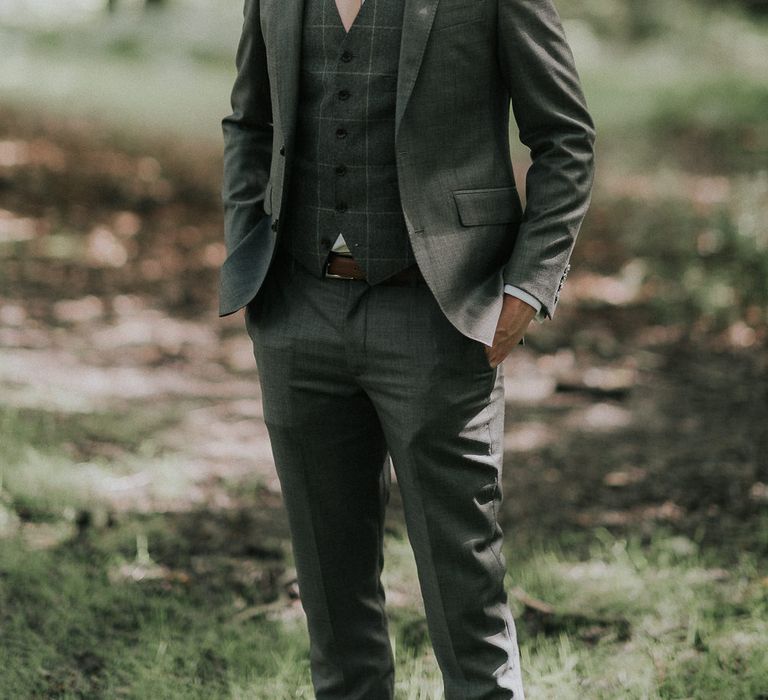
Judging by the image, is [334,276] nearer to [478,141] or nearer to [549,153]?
[478,141]

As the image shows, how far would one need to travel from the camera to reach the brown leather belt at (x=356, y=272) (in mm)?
2137

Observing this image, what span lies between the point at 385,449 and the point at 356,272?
1.64 feet

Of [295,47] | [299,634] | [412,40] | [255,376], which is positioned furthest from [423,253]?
[255,376]

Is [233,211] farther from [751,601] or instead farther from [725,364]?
[725,364]

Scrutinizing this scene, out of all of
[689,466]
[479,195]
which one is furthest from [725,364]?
[479,195]

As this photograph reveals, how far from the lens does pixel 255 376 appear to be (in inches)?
236

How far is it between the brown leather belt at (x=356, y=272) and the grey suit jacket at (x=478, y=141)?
8 cm

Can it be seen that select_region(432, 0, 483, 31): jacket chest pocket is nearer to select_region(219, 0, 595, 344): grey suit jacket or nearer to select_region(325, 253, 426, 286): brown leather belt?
select_region(219, 0, 595, 344): grey suit jacket

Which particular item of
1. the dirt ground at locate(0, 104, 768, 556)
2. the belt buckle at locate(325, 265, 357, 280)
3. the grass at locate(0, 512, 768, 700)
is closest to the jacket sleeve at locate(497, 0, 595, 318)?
the belt buckle at locate(325, 265, 357, 280)

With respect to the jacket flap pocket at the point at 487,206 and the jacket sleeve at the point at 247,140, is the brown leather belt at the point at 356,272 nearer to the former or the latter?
the jacket flap pocket at the point at 487,206

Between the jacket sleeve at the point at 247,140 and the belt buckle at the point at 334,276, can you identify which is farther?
the jacket sleeve at the point at 247,140

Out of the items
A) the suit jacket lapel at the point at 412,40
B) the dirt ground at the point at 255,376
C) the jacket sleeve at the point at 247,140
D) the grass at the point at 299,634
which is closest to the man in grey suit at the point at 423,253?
the suit jacket lapel at the point at 412,40

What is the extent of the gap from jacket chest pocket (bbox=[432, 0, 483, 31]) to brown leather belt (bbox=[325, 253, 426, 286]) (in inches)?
19.6

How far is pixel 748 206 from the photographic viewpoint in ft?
26.2
